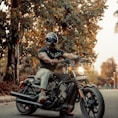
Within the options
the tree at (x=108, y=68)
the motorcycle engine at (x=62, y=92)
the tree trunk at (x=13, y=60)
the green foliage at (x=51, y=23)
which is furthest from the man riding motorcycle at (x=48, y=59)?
the tree at (x=108, y=68)

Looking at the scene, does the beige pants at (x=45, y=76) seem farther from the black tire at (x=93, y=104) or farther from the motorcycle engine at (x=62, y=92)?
the black tire at (x=93, y=104)

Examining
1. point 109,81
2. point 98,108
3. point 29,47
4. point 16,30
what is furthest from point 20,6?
point 109,81

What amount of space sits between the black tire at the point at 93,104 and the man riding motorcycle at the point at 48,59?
900 mm

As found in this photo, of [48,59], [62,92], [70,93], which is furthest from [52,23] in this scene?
[70,93]

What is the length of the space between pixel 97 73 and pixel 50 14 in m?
142

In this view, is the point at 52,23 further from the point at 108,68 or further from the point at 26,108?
the point at 108,68

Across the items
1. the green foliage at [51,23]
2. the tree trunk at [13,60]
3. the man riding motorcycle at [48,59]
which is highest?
the green foliage at [51,23]

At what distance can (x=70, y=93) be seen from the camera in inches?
346

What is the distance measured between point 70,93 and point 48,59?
2.86 ft

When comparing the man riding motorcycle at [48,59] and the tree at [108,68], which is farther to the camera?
the tree at [108,68]

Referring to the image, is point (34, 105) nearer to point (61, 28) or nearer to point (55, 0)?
point (55, 0)

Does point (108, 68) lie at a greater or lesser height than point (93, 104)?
greater

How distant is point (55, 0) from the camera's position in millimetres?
27609

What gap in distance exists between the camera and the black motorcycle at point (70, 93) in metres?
8.45
